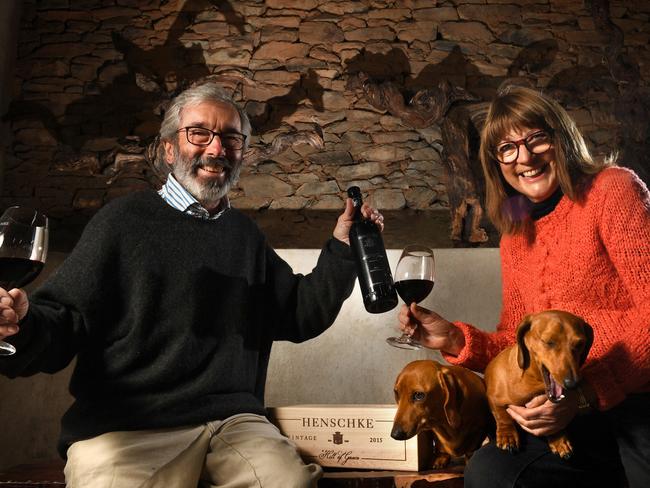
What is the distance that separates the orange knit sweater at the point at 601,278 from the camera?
4.57 feet

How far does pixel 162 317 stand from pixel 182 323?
2.4 inches

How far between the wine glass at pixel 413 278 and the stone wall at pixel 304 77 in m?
2.72

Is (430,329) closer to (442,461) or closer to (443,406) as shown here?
(443,406)

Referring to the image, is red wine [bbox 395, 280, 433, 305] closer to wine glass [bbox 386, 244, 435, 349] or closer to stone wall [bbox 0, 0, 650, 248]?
wine glass [bbox 386, 244, 435, 349]

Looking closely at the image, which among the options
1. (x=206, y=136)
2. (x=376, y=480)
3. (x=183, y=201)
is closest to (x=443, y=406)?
(x=376, y=480)

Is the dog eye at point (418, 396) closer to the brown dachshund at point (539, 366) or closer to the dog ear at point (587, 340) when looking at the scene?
the brown dachshund at point (539, 366)

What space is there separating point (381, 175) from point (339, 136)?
0.42 m

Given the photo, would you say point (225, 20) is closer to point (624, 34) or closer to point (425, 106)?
point (425, 106)

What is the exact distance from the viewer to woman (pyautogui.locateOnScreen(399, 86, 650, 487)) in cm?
138

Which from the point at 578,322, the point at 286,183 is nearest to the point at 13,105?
the point at 286,183

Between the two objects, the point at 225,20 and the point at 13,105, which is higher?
the point at 225,20

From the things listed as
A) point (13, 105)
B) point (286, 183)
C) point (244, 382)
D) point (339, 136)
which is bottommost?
point (244, 382)

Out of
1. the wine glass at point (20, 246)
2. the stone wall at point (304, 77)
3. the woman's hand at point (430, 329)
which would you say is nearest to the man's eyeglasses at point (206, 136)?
the wine glass at point (20, 246)

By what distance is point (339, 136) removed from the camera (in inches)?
176
